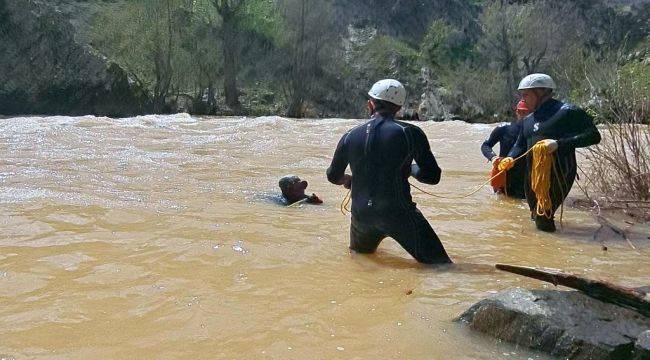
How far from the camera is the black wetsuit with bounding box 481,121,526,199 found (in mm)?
7836

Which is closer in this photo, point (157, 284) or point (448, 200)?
point (157, 284)

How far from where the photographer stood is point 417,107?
131ft

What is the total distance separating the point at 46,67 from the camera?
29.3m

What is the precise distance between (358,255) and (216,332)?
1809 millimetres

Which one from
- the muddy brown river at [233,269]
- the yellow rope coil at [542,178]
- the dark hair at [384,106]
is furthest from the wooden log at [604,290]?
the yellow rope coil at [542,178]

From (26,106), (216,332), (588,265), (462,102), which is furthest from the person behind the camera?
(462,102)

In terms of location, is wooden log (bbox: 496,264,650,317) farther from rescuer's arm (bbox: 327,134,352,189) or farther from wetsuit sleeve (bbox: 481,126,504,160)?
wetsuit sleeve (bbox: 481,126,504,160)

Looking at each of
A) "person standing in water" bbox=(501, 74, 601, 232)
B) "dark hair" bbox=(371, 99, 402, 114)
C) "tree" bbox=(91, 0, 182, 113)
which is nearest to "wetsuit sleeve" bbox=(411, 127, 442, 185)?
"dark hair" bbox=(371, 99, 402, 114)

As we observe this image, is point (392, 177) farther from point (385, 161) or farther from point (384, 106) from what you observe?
point (384, 106)

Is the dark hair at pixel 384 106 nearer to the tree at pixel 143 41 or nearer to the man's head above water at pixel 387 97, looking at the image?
the man's head above water at pixel 387 97

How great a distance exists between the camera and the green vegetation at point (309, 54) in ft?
107

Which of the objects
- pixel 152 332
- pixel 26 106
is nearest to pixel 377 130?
pixel 152 332

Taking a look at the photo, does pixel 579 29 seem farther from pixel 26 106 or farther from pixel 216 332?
pixel 216 332

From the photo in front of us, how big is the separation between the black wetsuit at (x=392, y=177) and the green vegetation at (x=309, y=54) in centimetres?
2782
